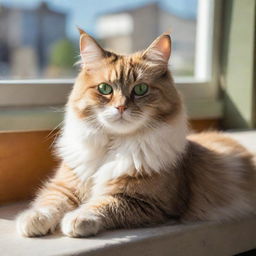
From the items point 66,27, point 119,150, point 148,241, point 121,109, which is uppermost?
point 66,27

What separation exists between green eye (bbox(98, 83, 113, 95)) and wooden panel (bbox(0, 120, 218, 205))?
44cm

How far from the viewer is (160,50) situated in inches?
55.2

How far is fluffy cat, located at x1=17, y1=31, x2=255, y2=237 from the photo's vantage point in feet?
4.32

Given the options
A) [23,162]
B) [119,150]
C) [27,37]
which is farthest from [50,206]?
Answer: [27,37]

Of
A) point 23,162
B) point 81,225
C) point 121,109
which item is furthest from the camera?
point 23,162

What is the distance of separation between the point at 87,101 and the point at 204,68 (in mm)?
1120

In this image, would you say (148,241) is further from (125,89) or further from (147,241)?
(125,89)

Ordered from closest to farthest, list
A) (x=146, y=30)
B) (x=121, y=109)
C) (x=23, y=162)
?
(x=121, y=109) → (x=23, y=162) → (x=146, y=30)

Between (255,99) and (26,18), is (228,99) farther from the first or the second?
(26,18)

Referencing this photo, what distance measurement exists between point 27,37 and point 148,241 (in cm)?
115

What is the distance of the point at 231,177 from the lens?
5.16 feet

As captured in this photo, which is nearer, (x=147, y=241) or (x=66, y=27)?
(x=147, y=241)

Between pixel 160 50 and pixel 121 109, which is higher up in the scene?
pixel 160 50

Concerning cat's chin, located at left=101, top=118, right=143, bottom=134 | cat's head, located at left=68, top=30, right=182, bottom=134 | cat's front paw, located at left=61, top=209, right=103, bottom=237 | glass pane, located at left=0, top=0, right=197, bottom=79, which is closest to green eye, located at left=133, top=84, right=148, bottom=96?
cat's head, located at left=68, top=30, right=182, bottom=134
